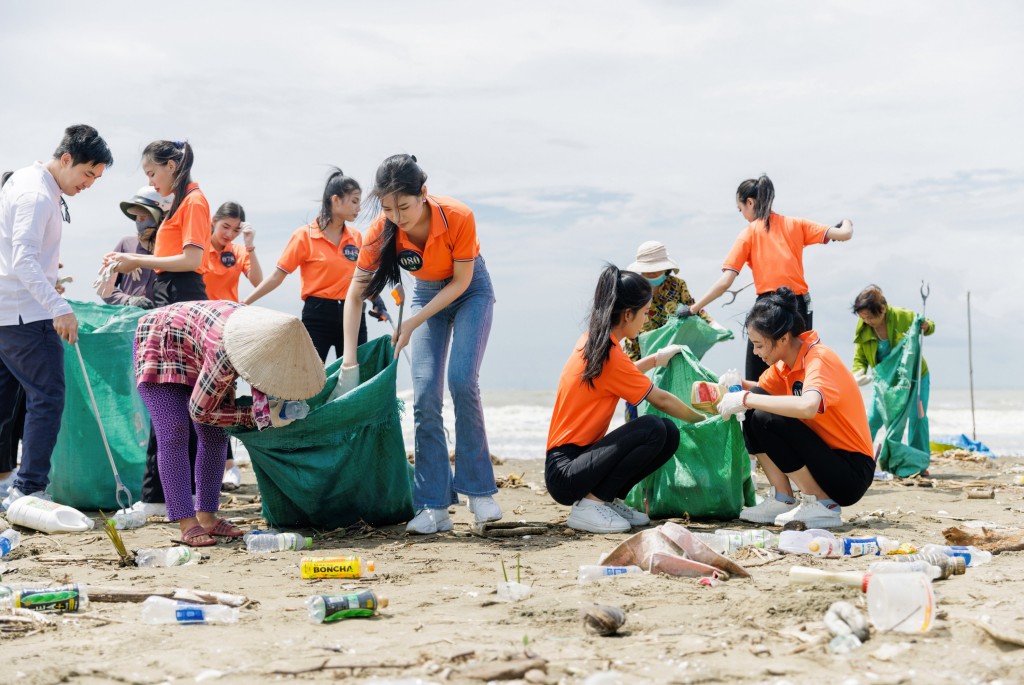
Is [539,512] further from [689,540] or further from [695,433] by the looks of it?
[689,540]

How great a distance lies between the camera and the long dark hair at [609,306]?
15.9 feet

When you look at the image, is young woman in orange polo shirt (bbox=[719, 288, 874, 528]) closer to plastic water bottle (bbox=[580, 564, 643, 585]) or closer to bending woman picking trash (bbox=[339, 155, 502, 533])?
bending woman picking trash (bbox=[339, 155, 502, 533])

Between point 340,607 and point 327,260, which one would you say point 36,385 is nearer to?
point 327,260

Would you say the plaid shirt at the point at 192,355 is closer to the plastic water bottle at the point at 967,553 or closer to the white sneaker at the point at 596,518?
the white sneaker at the point at 596,518

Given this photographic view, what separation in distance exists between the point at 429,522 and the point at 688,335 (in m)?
2.00

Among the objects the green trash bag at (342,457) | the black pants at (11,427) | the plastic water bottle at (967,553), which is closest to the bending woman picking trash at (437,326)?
the green trash bag at (342,457)

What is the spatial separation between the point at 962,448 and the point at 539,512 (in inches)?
232

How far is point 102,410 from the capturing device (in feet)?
18.3

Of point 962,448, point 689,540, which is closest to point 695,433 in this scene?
point 689,540

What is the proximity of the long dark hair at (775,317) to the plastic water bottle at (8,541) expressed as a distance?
3.45m

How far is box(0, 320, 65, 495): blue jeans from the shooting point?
16.6 feet

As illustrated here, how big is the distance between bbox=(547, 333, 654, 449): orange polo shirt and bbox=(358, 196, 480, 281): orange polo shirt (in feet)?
2.45

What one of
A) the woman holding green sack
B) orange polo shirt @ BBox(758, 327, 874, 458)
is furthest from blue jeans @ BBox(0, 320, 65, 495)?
the woman holding green sack

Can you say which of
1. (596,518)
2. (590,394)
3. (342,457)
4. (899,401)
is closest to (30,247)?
(342,457)
